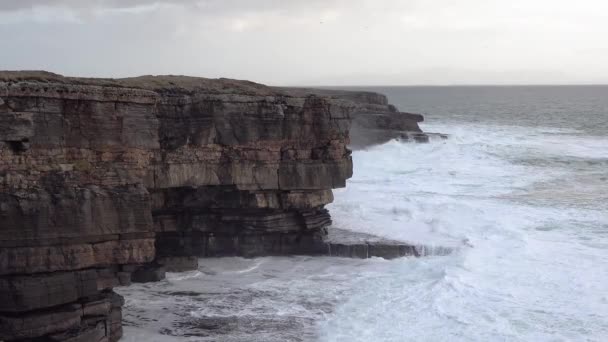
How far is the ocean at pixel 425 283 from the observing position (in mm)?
15148

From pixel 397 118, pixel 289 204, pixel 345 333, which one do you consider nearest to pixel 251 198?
pixel 289 204

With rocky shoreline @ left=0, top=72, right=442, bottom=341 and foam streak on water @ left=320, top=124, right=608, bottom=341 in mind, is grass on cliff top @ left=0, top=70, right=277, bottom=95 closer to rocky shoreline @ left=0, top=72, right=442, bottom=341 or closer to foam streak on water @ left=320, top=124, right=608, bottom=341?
rocky shoreline @ left=0, top=72, right=442, bottom=341

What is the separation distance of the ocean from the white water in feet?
0.13

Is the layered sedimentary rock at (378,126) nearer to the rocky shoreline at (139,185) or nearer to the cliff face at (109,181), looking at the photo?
the rocky shoreline at (139,185)

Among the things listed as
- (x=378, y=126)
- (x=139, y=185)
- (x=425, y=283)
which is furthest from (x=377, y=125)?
(x=139, y=185)

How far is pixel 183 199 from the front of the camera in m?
19.4

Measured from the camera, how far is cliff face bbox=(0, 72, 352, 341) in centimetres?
1297

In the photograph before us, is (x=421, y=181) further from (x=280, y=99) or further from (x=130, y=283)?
(x=130, y=283)

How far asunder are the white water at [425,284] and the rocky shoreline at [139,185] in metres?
1.01

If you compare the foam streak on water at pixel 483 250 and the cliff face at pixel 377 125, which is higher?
the cliff face at pixel 377 125

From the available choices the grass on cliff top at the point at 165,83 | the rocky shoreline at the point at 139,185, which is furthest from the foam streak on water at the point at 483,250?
the grass on cliff top at the point at 165,83

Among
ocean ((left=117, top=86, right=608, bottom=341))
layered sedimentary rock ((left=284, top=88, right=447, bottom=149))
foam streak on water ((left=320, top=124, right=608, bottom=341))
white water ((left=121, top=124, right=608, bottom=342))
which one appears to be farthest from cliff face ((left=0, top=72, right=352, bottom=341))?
layered sedimentary rock ((left=284, top=88, right=447, bottom=149))

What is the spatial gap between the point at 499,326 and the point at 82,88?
9423 mm

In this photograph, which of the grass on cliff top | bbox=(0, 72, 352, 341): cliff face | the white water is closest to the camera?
bbox=(0, 72, 352, 341): cliff face
